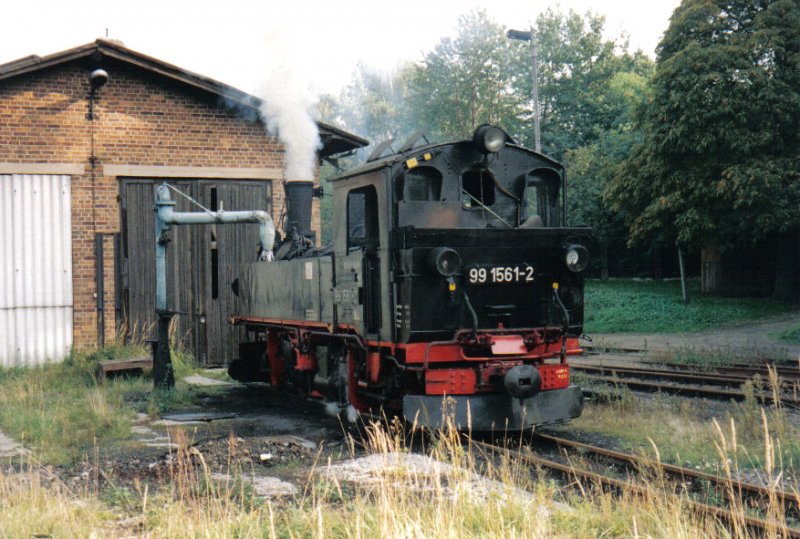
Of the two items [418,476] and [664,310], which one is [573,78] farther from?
[418,476]

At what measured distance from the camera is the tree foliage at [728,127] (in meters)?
23.5

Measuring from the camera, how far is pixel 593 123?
139 ft

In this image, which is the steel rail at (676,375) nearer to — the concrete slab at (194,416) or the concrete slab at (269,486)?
the concrete slab at (194,416)

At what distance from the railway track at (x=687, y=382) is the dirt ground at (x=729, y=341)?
3.09 m

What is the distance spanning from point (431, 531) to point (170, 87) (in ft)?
42.9

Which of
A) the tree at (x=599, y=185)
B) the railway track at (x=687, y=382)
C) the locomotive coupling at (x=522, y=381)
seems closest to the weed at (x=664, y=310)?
the tree at (x=599, y=185)

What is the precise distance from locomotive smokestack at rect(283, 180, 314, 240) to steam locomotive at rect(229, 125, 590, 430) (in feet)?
9.74

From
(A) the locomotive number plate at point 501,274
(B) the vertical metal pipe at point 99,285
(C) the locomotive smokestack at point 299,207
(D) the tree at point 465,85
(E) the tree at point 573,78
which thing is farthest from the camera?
(D) the tree at point 465,85

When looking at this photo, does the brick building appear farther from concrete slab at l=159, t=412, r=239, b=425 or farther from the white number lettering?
the white number lettering

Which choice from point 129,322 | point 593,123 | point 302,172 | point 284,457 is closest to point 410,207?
point 284,457

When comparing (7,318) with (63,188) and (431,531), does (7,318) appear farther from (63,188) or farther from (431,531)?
(431,531)

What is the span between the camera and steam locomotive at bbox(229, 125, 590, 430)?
26.4 ft

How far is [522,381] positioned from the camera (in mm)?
8016

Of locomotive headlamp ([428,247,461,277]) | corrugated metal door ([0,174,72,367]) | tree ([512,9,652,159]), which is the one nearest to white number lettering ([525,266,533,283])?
locomotive headlamp ([428,247,461,277])
